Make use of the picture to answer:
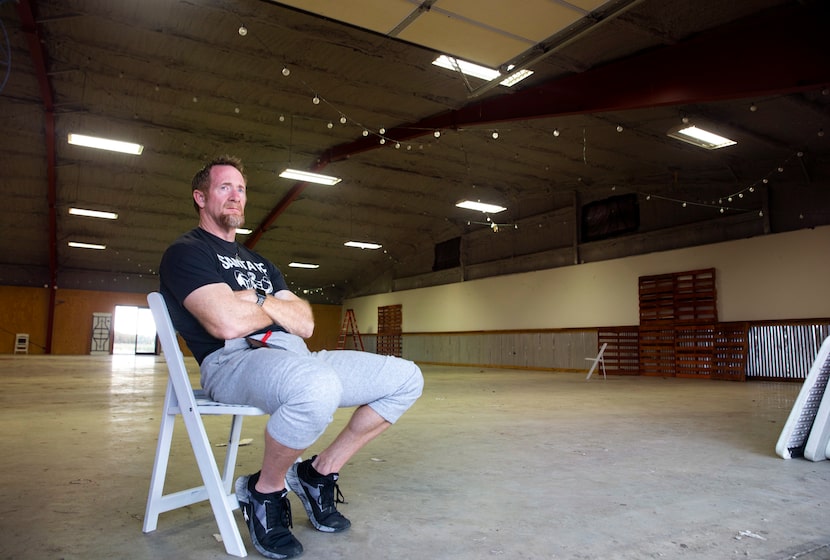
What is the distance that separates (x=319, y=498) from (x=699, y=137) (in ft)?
30.8

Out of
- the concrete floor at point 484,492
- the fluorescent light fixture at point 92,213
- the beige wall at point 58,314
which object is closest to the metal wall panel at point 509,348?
the concrete floor at point 484,492

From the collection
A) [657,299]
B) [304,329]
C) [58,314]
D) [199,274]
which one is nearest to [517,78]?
[304,329]

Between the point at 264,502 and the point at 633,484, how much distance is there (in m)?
1.62

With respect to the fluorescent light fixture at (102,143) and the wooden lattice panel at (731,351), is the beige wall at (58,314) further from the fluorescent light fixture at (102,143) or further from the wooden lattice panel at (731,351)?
the wooden lattice panel at (731,351)

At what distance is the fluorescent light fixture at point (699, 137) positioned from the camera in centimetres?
869

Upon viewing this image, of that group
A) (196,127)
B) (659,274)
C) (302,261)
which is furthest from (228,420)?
(302,261)

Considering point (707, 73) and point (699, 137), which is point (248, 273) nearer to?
point (707, 73)

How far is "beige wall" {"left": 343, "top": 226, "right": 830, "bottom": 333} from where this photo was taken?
971cm

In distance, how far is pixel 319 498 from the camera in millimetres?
1757

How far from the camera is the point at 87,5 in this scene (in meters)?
6.59

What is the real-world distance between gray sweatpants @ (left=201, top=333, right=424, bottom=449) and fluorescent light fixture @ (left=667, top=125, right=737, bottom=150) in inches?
332

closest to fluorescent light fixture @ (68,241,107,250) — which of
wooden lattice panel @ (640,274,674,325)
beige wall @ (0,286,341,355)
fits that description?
beige wall @ (0,286,341,355)

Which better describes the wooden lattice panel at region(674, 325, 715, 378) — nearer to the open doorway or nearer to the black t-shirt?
the black t-shirt

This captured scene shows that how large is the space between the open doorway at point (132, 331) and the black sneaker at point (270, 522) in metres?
21.1
